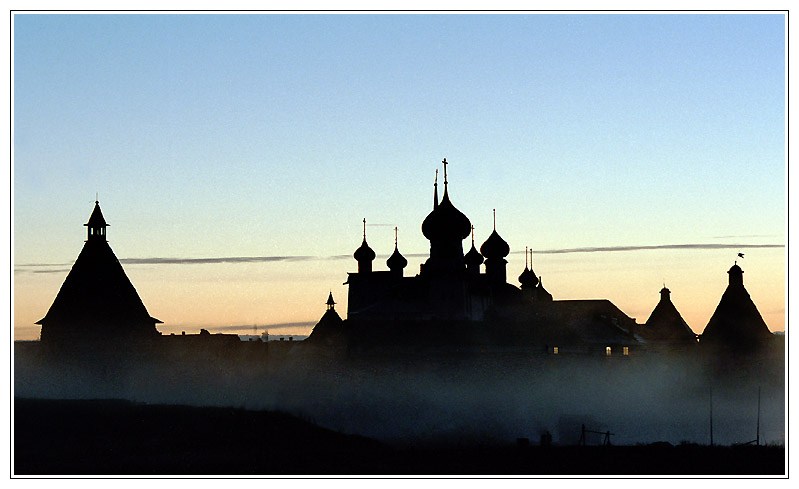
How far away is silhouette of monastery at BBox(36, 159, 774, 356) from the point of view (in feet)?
213

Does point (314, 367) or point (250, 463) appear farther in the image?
point (314, 367)

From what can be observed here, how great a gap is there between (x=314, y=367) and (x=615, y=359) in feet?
52.2

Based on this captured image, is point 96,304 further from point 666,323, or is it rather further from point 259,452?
point 666,323

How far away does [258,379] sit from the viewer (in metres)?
65.4

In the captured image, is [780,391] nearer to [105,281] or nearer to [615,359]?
[615,359]

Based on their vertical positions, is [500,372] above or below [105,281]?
below

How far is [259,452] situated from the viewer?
45.2 m

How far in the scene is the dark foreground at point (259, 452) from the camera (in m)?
39.7

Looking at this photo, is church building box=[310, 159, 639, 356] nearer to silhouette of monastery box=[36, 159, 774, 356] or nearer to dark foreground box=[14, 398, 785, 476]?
silhouette of monastery box=[36, 159, 774, 356]

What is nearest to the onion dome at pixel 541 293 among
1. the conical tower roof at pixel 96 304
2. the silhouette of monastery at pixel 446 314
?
the silhouette of monastery at pixel 446 314

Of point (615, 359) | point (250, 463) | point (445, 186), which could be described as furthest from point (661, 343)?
point (250, 463)

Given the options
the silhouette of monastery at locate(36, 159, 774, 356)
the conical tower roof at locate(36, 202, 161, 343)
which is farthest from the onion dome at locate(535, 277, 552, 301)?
the conical tower roof at locate(36, 202, 161, 343)

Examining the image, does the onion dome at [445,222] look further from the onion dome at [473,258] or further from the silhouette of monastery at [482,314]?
the onion dome at [473,258]

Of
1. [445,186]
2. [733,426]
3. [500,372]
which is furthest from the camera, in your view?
[445,186]
